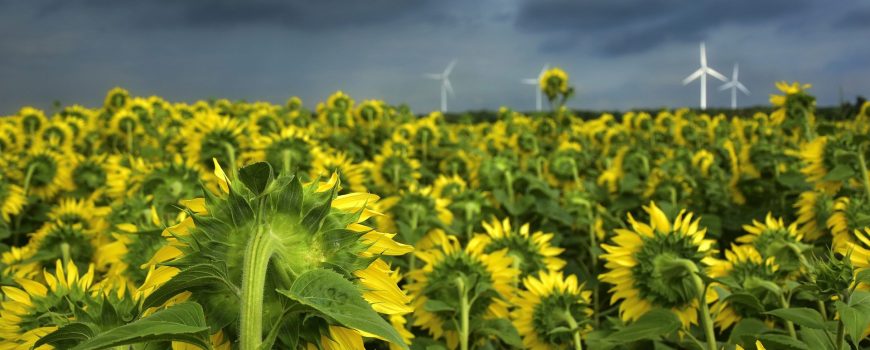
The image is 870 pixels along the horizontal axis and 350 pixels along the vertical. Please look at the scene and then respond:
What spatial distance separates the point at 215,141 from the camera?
2.70 metres

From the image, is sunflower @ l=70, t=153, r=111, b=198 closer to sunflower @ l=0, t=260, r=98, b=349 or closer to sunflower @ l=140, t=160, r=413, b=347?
sunflower @ l=0, t=260, r=98, b=349

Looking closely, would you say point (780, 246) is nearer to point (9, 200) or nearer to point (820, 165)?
point (820, 165)

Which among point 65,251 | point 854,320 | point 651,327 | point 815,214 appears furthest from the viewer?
point 815,214

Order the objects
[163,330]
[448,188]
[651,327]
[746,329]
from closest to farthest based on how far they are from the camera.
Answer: [163,330]
[651,327]
[746,329]
[448,188]

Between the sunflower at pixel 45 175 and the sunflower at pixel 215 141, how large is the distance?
175cm

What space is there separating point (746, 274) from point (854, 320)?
814 mm

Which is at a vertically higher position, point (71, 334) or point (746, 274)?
point (71, 334)

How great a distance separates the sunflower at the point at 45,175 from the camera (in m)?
4.04

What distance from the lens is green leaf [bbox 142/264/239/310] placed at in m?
0.68

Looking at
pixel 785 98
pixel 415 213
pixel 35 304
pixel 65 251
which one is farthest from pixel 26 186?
pixel 785 98

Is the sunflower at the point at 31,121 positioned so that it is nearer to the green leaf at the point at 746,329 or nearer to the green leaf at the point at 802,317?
the green leaf at the point at 746,329

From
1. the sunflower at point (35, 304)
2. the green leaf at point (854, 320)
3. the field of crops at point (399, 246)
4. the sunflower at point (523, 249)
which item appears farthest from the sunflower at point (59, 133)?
the green leaf at point (854, 320)

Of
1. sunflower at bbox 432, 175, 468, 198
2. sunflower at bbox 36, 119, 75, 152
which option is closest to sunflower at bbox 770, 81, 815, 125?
sunflower at bbox 432, 175, 468, 198

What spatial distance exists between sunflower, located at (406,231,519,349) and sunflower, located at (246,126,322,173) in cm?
81
